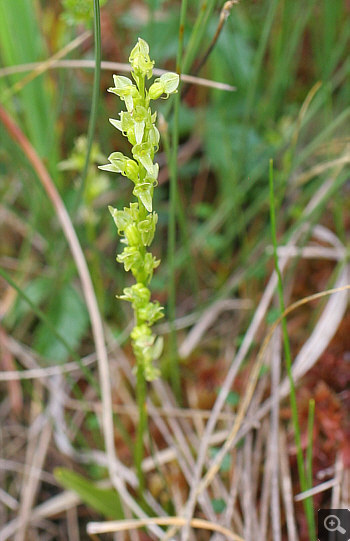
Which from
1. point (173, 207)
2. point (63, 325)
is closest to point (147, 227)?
point (173, 207)

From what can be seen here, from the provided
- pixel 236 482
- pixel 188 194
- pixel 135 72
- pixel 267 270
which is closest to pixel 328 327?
pixel 267 270

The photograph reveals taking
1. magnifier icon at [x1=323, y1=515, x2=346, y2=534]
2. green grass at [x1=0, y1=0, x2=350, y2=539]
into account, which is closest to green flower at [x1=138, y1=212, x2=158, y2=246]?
green grass at [x1=0, y1=0, x2=350, y2=539]

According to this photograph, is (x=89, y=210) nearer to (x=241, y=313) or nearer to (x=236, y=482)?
(x=241, y=313)

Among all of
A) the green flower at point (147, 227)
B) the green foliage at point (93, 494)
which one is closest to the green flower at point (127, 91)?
the green flower at point (147, 227)

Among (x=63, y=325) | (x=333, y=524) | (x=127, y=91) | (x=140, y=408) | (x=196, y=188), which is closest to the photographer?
(x=127, y=91)

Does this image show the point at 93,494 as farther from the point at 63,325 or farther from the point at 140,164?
the point at 140,164

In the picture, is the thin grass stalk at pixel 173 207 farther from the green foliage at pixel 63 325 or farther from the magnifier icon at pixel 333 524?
the magnifier icon at pixel 333 524

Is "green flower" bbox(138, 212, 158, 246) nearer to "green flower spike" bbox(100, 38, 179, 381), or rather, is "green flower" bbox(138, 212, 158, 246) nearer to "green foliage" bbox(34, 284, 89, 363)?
"green flower spike" bbox(100, 38, 179, 381)
